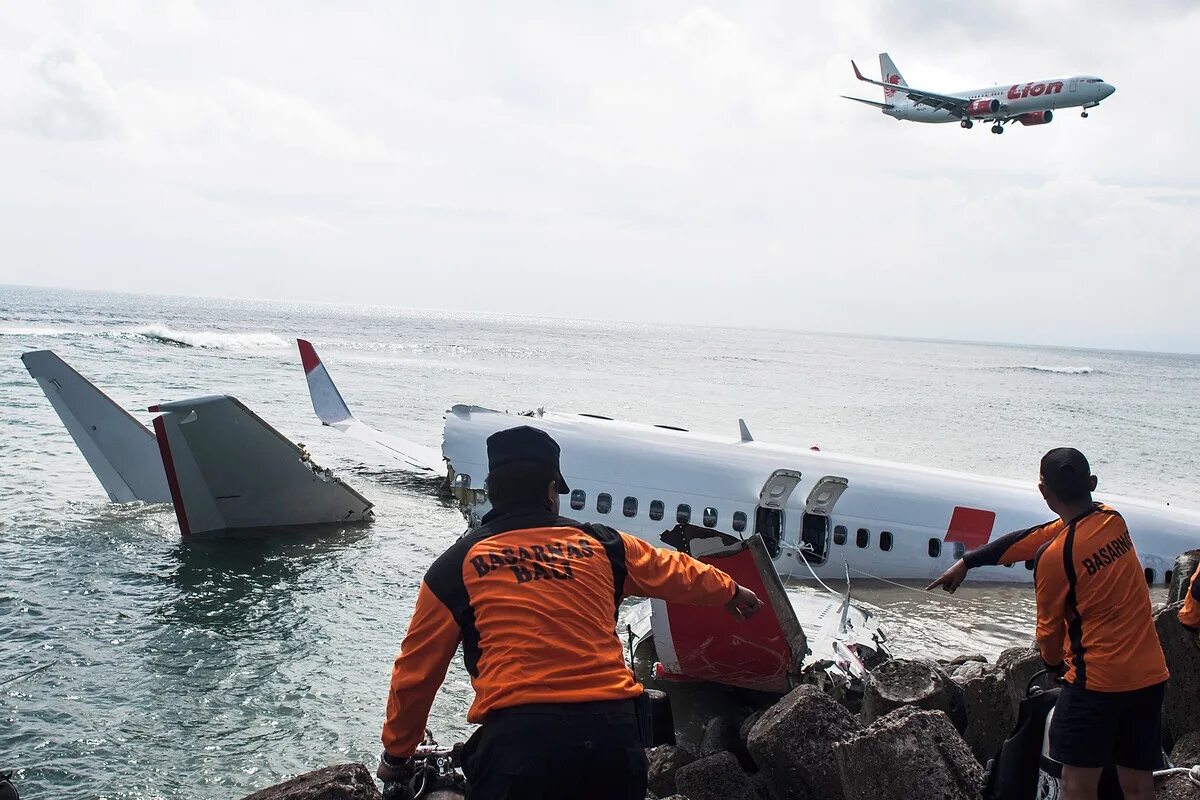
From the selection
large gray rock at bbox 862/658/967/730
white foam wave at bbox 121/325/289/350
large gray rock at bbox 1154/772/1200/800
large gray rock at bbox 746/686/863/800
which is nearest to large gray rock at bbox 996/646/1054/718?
large gray rock at bbox 862/658/967/730

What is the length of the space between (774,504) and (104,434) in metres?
13.4

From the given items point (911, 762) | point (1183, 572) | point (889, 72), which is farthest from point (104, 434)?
point (889, 72)

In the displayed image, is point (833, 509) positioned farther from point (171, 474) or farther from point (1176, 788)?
point (171, 474)

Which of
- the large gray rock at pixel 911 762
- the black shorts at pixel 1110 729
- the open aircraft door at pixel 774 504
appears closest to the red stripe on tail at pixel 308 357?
the open aircraft door at pixel 774 504

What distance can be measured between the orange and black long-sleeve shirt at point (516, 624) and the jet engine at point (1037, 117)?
53949mm

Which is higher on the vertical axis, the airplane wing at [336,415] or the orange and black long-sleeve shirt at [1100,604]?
the orange and black long-sleeve shirt at [1100,604]

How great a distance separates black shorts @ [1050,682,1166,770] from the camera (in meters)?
5.06

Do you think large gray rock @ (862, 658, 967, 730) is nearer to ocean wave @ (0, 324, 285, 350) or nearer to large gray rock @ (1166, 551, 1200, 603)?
large gray rock @ (1166, 551, 1200, 603)

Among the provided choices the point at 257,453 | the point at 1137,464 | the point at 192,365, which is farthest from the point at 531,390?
the point at 257,453

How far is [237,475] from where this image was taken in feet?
61.9

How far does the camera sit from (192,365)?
204 ft

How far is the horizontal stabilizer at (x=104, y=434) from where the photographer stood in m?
18.4

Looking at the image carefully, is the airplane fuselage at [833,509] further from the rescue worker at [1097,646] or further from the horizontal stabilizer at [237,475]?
the rescue worker at [1097,646]

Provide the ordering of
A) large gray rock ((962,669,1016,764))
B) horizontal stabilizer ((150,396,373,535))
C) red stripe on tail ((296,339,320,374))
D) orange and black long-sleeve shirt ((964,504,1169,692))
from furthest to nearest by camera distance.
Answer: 1. red stripe on tail ((296,339,320,374))
2. horizontal stabilizer ((150,396,373,535))
3. large gray rock ((962,669,1016,764))
4. orange and black long-sleeve shirt ((964,504,1169,692))
